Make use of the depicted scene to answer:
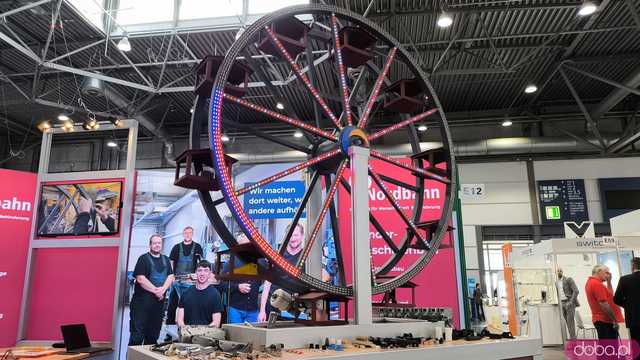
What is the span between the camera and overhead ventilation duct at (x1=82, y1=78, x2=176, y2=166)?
12.0 m

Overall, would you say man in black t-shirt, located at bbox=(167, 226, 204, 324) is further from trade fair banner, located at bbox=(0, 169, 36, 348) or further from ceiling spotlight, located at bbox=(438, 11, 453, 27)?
ceiling spotlight, located at bbox=(438, 11, 453, 27)

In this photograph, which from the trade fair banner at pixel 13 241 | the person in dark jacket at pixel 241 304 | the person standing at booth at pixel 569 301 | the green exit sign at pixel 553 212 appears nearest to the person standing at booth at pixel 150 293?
the person in dark jacket at pixel 241 304

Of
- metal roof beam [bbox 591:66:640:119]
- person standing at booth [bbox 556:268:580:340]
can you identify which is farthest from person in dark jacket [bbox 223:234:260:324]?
metal roof beam [bbox 591:66:640:119]

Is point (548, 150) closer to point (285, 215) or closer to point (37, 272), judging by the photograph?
point (285, 215)

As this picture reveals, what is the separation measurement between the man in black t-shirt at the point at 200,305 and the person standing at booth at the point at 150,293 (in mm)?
345

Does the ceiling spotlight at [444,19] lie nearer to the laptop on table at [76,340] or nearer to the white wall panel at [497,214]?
the laptop on table at [76,340]

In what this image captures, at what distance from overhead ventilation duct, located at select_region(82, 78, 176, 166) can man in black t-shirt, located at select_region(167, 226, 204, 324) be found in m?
6.15

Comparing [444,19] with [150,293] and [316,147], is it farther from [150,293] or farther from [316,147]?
[150,293]

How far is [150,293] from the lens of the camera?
7.63m

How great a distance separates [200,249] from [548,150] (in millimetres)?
12874

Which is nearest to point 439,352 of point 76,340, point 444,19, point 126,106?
point 76,340

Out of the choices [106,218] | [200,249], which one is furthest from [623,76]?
[106,218]

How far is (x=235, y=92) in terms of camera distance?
180 inches

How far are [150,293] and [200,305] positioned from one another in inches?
33.1
